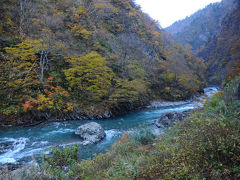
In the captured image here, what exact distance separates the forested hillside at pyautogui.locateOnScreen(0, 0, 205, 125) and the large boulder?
3.74m

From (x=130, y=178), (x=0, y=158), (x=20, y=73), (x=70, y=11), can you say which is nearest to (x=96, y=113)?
(x=20, y=73)

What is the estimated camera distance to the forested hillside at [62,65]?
36.0ft

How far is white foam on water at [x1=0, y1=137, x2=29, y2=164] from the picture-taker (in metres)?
5.94

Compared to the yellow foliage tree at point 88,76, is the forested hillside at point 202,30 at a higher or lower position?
higher

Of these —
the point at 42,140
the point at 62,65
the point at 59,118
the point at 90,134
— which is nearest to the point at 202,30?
the point at 62,65

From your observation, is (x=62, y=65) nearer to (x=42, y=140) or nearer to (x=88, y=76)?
(x=88, y=76)

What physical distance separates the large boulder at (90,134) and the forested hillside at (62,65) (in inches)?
147

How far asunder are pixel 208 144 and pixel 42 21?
62.6ft

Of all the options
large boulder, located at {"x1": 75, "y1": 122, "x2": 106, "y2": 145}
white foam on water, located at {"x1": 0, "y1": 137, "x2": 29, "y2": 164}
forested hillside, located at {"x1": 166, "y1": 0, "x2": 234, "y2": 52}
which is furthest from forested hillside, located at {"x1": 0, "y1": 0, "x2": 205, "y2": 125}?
forested hillside, located at {"x1": 166, "y1": 0, "x2": 234, "y2": 52}

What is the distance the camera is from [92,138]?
830 centimetres

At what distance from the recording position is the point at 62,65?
15070 mm

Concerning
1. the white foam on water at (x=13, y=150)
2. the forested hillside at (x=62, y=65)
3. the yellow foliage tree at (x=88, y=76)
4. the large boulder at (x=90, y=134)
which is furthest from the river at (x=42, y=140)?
the yellow foliage tree at (x=88, y=76)

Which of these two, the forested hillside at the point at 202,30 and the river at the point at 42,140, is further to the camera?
the forested hillside at the point at 202,30

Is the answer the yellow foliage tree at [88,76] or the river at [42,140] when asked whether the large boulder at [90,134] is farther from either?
the yellow foliage tree at [88,76]
